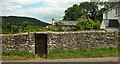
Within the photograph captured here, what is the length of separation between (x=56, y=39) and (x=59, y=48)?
60 centimetres

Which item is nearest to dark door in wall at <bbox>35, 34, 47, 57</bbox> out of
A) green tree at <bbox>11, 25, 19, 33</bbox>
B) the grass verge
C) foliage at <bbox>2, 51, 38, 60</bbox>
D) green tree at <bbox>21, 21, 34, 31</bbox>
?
foliage at <bbox>2, 51, 38, 60</bbox>

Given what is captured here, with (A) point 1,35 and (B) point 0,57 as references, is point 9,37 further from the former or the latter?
(B) point 0,57

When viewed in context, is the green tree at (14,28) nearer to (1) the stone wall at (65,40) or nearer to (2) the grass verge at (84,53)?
(1) the stone wall at (65,40)

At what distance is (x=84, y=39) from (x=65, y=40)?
1.22m

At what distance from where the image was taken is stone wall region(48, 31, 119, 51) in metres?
7.39

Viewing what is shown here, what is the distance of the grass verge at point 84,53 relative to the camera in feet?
22.3

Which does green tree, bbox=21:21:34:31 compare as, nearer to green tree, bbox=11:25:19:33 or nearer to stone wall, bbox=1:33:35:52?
green tree, bbox=11:25:19:33

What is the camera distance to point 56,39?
738 cm

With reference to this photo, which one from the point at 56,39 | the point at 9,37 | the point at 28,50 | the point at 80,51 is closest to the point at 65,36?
the point at 56,39

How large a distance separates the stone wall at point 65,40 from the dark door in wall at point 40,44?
0.61ft

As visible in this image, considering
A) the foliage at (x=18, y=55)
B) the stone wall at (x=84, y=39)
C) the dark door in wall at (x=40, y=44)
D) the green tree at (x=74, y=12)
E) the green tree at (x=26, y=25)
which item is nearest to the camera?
the foliage at (x=18, y=55)

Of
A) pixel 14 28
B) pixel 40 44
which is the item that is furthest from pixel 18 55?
pixel 14 28

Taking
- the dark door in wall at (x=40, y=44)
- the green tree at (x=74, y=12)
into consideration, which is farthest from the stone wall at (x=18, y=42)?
the green tree at (x=74, y=12)

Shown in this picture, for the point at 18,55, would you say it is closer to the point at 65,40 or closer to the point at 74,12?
the point at 65,40
